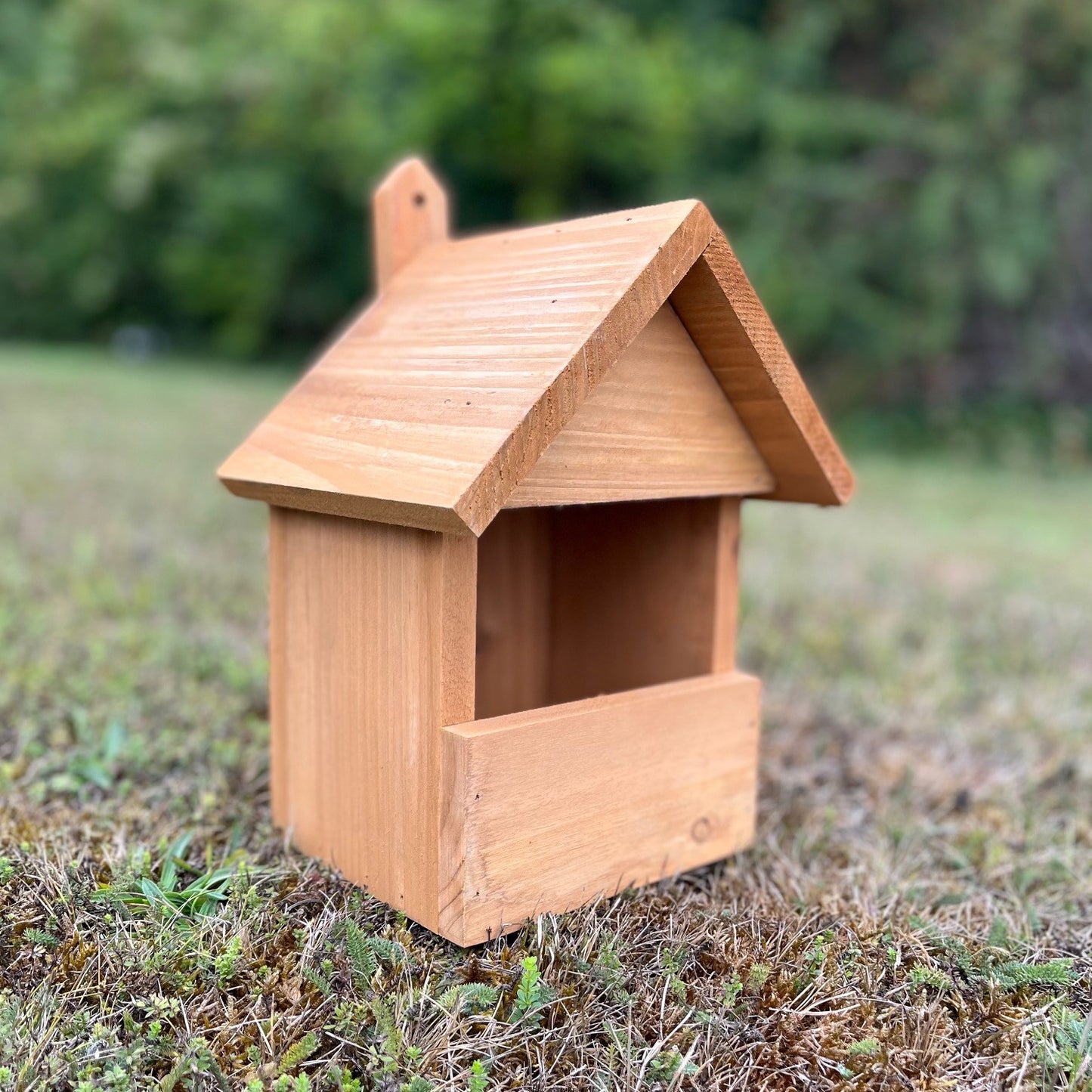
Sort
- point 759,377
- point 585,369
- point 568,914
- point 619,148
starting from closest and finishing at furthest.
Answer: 1. point 585,369
2. point 568,914
3. point 759,377
4. point 619,148

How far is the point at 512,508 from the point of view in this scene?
184 centimetres

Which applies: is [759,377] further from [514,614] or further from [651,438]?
[514,614]

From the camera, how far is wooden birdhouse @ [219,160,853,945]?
1.52m

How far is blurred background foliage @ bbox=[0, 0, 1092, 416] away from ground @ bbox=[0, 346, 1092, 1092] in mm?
8406

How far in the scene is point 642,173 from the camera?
1534 centimetres

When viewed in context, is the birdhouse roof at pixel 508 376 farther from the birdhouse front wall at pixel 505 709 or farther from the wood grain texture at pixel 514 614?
the wood grain texture at pixel 514 614

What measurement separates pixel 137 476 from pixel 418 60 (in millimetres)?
11857

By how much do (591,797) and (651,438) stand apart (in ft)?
1.96

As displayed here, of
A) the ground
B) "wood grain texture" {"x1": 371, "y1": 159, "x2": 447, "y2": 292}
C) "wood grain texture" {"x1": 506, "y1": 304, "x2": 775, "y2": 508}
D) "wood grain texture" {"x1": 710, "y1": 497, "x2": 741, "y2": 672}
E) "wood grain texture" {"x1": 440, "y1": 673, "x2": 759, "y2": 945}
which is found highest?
"wood grain texture" {"x1": 371, "y1": 159, "x2": 447, "y2": 292}

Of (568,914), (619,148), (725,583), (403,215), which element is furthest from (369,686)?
(619,148)

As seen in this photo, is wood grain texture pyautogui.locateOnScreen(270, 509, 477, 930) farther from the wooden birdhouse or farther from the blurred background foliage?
the blurred background foliage

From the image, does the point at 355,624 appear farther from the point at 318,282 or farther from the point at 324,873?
the point at 318,282

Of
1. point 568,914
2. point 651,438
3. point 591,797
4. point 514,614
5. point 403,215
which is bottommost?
point 568,914

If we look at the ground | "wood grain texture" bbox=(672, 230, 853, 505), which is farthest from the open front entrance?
the ground
